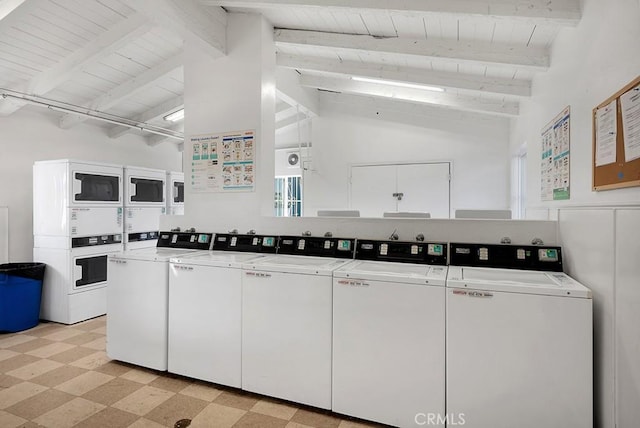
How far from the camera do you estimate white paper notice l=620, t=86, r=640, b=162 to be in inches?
46.9

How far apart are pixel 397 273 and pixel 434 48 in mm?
1868

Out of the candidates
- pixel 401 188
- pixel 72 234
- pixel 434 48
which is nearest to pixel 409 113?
pixel 401 188

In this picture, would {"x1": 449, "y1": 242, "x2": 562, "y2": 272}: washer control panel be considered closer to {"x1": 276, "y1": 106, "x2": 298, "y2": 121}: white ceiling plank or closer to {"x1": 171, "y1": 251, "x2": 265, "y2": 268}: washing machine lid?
{"x1": 171, "y1": 251, "x2": 265, "y2": 268}: washing machine lid

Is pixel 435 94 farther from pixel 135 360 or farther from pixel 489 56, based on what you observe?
pixel 135 360

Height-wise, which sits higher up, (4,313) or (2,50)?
(2,50)

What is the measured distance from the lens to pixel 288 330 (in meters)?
2.02

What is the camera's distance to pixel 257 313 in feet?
6.89

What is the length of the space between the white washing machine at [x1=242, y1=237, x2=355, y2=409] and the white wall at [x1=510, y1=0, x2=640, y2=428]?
1.27 m

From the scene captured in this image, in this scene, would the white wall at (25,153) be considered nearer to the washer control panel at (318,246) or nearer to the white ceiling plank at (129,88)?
the white ceiling plank at (129,88)

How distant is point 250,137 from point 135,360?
1.98 m

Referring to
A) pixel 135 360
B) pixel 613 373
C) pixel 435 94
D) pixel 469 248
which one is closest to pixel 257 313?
pixel 135 360

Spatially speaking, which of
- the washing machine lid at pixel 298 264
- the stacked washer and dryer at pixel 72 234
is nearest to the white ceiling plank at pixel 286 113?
the stacked washer and dryer at pixel 72 234

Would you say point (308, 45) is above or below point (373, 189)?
above

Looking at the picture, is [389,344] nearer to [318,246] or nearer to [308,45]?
[318,246]
